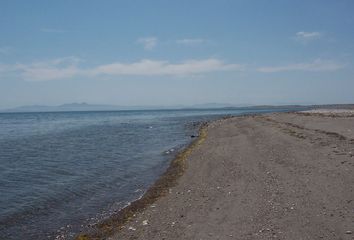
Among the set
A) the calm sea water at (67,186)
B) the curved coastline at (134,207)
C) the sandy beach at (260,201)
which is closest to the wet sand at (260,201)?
the sandy beach at (260,201)

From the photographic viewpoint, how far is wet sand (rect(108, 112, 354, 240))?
10716mm

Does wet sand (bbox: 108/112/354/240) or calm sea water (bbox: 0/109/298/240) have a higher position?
wet sand (bbox: 108/112/354/240)

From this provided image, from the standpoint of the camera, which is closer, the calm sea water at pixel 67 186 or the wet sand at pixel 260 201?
the wet sand at pixel 260 201

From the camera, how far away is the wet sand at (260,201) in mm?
10716

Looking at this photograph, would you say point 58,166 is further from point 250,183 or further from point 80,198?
point 250,183

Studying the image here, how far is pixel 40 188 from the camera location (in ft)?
65.1

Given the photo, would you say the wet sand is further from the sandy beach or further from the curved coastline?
the curved coastline

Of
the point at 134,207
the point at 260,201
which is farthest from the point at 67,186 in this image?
the point at 260,201

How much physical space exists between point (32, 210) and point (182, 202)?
5.90 m

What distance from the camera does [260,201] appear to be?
43.8 ft

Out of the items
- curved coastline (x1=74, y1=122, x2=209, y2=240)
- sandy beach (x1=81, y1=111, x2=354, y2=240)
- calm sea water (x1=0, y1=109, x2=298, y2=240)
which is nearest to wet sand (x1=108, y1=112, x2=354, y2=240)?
sandy beach (x1=81, y1=111, x2=354, y2=240)

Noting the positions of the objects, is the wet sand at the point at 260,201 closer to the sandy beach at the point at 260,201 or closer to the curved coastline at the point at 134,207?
the sandy beach at the point at 260,201

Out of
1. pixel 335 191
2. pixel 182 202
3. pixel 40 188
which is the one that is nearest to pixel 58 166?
pixel 40 188

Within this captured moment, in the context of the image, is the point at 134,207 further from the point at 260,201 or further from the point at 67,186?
the point at 67,186
